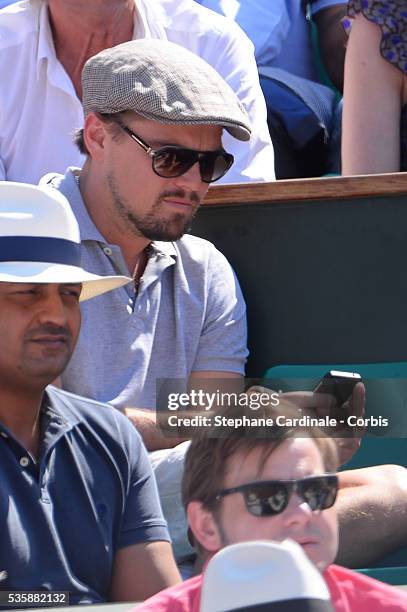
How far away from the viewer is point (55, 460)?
210cm

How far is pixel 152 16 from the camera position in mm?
3361

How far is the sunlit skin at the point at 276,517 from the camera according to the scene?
173cm

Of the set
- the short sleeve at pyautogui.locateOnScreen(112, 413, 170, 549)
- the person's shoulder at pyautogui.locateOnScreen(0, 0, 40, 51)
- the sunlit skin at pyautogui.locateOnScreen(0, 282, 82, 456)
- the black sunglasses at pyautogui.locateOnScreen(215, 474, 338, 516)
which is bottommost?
the short sleeve at pyautogui.locateOnScreen(112, 413, 170, 549)

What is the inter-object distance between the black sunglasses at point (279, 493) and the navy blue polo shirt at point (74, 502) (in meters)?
0.34

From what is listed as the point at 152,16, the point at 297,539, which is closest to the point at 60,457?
the point at 297,539

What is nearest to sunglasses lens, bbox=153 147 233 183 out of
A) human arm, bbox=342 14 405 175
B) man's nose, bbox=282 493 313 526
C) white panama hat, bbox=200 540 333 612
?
human arm, bbox=342 14 405 175

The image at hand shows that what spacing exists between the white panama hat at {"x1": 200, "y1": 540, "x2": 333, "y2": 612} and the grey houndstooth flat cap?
56.0 inches

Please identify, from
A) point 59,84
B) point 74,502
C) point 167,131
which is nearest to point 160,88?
point 167,131

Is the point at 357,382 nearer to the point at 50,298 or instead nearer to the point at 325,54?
the point at 50,298

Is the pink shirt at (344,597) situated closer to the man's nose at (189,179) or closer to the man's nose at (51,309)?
the man's nose at (51,309)

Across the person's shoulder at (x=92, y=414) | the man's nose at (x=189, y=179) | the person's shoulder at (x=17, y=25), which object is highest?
the person's shoulder at (x=17, y=25)

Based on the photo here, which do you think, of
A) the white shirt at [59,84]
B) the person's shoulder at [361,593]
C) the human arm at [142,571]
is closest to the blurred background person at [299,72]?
the white shirt at [59,84]

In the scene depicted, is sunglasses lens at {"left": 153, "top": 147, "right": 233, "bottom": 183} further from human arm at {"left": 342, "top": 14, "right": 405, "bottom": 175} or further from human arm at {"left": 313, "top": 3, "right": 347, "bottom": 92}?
human arm at {"left": 313, "top": 3, "right": 347, "bottom": 92}

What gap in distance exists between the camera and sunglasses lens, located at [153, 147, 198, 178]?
2.64 meters
